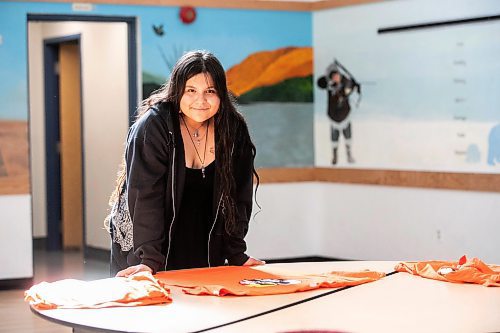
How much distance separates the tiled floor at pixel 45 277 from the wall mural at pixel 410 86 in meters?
2.34

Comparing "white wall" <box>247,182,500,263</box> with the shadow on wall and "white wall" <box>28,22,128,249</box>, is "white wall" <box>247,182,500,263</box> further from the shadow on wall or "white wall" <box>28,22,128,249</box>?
"white wall" <box>28,22,128,249</box>

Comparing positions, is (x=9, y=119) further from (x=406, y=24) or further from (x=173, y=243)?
(x=173, y=243)

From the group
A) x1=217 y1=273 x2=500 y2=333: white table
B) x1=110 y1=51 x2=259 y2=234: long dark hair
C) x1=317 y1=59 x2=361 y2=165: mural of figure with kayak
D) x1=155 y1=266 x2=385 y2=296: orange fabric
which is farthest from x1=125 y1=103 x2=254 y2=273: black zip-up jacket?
x1=317 y1=59 x2=361 y2=165: mural of figure with kayak

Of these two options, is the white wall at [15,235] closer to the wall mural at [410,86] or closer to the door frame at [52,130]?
the door frame at [52,130]

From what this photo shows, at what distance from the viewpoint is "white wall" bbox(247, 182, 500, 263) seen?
26.3ft

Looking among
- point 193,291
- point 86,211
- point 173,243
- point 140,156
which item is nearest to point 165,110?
point 140,156

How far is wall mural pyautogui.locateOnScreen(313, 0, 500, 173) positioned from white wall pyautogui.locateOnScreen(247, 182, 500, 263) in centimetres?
25

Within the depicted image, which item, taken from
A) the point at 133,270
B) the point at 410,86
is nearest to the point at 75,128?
the point at 410,86

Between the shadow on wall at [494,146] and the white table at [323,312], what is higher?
the shadow on wall at [494,146]

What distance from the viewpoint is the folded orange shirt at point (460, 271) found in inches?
153

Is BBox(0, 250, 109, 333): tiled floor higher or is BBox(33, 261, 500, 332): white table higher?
BBox(33, 261, 500, 332): white table

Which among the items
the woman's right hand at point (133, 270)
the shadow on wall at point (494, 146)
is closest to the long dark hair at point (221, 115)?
the woman's right hand at point (133, 270)

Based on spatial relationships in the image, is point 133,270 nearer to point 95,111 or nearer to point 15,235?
point 15,235

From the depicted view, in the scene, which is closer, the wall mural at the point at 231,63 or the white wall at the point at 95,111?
the wall mural at the point at 231,63
